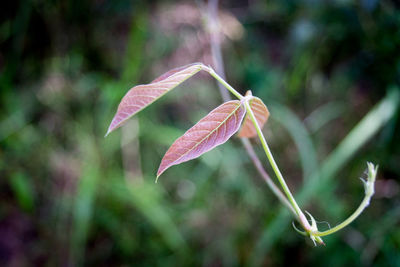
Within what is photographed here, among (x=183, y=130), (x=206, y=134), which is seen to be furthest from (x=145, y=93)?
(x=183, y=130)

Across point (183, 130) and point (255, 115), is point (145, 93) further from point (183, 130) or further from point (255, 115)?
point (183, 130)

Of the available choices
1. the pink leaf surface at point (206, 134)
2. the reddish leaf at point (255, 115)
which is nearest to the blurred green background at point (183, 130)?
the reddish leaf at point (255, 115)

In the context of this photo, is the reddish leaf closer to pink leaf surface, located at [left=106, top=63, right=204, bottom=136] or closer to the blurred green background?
pink leaf surface, located at [left=106, top=63, right=204, bottom=136]

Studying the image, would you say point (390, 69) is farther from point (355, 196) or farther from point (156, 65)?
point (156, 65)

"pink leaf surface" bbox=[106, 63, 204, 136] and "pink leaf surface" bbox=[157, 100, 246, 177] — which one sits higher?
"pink leaf surface" bbox=[106, 63, 204, 136]

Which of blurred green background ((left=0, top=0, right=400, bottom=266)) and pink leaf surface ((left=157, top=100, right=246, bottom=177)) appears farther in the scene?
blurred green background ((left=0, top=0, right=400, bottom=266))

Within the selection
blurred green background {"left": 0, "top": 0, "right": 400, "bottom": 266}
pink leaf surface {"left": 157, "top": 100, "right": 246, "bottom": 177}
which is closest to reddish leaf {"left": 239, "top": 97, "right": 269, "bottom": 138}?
pink leaf surface {"left": 157, "top": 100, "right": 246, "bottom": 177}

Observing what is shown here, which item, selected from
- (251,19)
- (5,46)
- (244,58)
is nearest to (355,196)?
(244,58)
